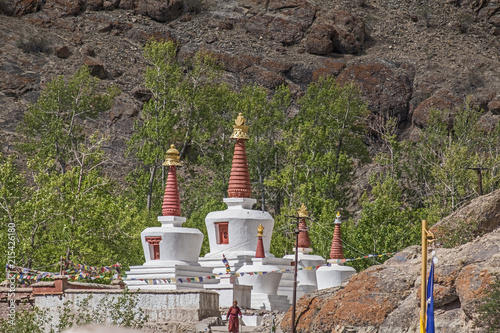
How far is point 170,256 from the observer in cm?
3150

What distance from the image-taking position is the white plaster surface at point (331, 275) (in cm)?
3422

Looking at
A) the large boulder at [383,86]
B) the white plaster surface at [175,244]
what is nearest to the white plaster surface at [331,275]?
the white plaster surface at [175,244]

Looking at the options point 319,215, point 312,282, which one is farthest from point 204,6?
point 312,282

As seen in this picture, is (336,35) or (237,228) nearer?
(237,228)

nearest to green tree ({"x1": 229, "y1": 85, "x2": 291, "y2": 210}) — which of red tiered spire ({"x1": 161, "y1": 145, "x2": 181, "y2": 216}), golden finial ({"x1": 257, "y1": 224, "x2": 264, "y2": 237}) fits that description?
red tiered spire ({"x1": 161, "y1": 145, "x2": 181, "y2": 216})

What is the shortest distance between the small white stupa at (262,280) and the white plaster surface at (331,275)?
2.54m

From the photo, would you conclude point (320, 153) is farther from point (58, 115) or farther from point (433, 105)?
point (433, 105)

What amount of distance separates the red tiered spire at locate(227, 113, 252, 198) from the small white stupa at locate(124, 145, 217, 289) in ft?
8.38

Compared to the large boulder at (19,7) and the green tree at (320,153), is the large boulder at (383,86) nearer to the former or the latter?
the green tree at (320,153)

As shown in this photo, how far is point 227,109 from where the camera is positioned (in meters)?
55.6

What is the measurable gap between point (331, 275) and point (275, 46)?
4417 centimetres

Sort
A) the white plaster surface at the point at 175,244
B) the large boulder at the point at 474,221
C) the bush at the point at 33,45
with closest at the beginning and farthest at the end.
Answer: the large boulder at the point at 474,221, the white plaster surface at the point at 175,244, the bush at the point at 33,45

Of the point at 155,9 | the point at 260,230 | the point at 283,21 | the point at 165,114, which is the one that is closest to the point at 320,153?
the point at 165,114

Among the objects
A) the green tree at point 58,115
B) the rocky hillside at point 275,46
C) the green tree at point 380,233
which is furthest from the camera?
the rocky hillside at point 275,46
